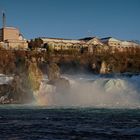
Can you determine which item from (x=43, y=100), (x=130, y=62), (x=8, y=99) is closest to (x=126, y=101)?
(x=43, y=100)

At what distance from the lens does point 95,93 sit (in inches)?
2024

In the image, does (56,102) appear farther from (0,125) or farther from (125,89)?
(0,125)

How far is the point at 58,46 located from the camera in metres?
124

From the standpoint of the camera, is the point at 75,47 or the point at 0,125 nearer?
the point at 0,125

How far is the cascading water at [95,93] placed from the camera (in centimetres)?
4861

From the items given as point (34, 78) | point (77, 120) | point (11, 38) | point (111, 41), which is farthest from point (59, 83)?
point (111, 41)

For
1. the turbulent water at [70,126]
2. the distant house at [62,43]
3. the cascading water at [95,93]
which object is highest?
the distant house at [62,43]

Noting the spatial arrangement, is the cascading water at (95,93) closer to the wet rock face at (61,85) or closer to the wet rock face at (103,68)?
the wet rock face at (61,85)

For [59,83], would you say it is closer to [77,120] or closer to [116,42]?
[77,120]

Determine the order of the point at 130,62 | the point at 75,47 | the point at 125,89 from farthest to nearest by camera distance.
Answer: the point at 75,47 < the point at 130,62 < the point at 125,89

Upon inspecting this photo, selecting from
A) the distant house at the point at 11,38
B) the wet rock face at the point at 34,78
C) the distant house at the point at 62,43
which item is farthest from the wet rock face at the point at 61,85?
the distant house at the point at 62,43

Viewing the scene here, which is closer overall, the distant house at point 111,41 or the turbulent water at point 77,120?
the turbulent water at point 77,120

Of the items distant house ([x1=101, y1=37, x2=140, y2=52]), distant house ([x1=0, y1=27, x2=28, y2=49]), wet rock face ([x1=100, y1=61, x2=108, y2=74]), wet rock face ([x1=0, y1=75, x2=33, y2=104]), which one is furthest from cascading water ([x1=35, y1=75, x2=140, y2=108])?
distant house ([x1=101, y1=37, x2=140, y2=52])

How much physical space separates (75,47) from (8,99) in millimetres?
73432
